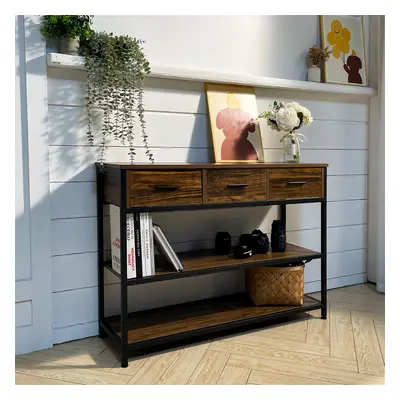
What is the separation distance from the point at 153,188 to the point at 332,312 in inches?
52.3

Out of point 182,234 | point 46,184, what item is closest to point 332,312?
point 182,234

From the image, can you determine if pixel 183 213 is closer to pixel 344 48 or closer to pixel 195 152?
pixel 195 152

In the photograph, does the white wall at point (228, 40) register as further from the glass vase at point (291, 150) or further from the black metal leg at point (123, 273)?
the black metal leg at point (123, 273)

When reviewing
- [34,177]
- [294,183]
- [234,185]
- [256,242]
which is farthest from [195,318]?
[34,177]

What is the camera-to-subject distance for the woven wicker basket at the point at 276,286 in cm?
253

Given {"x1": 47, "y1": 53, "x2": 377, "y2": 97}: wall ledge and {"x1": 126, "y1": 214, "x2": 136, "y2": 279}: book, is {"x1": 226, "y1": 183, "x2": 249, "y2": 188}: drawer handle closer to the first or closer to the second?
{"x1": 126, "y1": 214, "x2": 136, "y2": 279}: book

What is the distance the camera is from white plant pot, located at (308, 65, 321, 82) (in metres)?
2.89

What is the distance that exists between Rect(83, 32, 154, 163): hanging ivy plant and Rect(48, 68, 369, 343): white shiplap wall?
6 centimetres

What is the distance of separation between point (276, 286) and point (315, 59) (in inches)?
53.7

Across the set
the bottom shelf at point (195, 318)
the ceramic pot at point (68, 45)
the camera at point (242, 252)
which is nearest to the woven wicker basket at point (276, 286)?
the bottom shelf at point (195, 318)

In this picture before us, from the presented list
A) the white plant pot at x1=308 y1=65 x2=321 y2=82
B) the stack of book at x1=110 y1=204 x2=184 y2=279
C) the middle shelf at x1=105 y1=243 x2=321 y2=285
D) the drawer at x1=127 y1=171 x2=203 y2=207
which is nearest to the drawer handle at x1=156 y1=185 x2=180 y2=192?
the drawer at x1=127 y1=171 x2=203 y2=207

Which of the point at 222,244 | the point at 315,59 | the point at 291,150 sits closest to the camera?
the point at 222,244

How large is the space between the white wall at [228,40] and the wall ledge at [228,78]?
89 mm

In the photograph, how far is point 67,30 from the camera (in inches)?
83.9
